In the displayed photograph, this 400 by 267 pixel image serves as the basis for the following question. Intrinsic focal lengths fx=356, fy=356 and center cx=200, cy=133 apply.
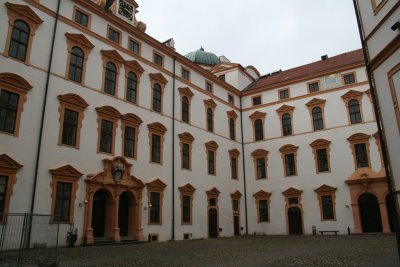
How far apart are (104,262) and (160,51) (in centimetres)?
1835

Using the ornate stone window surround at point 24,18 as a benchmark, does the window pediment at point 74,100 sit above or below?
below

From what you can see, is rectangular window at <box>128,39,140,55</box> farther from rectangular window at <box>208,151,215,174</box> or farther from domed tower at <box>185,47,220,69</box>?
Answer: domed tower at <box>185,47,220,69</box>

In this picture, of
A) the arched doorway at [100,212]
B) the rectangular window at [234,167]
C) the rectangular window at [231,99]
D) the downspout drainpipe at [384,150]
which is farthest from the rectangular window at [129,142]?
the downspout drainpipe at [384,150]

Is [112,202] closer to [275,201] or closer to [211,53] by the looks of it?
[275,201]

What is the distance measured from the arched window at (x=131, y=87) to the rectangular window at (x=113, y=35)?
2398 millimetres

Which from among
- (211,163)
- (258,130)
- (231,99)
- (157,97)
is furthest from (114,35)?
(258,130)

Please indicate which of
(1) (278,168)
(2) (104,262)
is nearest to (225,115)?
(1) (278,168)

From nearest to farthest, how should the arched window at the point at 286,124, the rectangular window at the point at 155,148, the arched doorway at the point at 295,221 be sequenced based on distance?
the rectangular window at the point at 155,148, the arched doorway at the point at 295,221, the arched window at the point at 286,124

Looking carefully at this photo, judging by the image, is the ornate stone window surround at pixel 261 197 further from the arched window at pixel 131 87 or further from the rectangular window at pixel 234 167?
the arched window at pixel 131 87

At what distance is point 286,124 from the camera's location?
33.7 meters

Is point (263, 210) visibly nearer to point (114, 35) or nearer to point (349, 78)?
point (349, 78)

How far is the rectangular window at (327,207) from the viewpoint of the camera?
97.0 ft

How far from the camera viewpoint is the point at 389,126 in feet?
30.7

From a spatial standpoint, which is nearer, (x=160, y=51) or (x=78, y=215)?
(x=78, y=215)
